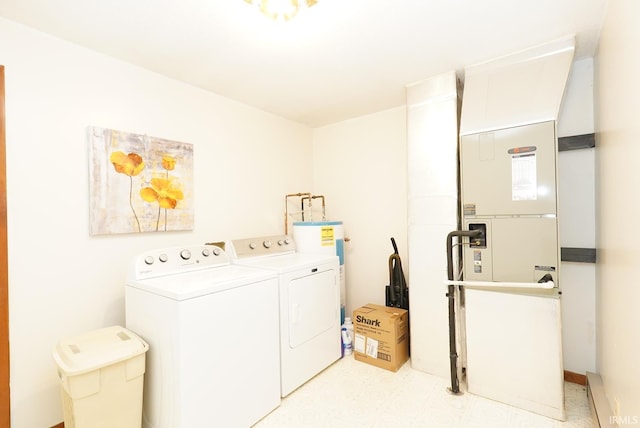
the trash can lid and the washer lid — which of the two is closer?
the trash can lid

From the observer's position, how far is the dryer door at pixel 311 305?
2.30 metres

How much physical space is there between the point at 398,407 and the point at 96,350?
1.92 meters

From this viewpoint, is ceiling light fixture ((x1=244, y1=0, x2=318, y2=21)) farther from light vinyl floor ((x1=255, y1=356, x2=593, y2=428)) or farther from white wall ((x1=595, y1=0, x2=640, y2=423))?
light vinyl floor ((x1=255, y1=356, x2=593, y2=428))

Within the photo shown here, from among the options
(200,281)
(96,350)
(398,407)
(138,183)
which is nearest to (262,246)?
(200,281)

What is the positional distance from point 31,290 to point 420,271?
2656mm

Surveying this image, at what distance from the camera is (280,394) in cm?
218

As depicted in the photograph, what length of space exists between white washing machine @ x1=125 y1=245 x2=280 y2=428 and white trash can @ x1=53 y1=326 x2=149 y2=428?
12 cm

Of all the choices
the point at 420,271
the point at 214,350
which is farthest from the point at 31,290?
the point at 420,271

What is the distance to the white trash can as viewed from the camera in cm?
148

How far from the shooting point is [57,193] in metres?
1.89

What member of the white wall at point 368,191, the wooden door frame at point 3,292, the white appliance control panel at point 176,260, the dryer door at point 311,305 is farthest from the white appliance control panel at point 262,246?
the wooden door frame at point 3,292

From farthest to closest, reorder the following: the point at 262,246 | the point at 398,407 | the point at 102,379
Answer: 1. the point at 262,246
2. the point at 398,407
3. the point at 102,379

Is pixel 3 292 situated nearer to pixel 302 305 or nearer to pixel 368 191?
pixel 302 305

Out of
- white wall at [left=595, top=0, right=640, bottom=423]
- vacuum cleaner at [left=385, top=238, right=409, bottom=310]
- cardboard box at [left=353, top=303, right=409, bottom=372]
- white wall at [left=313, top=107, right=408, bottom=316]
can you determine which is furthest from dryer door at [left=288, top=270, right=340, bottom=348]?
white wall at [left=595, top=0, right=640, bottom=423]
